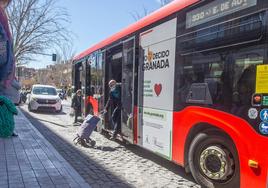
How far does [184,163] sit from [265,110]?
2.08 metres

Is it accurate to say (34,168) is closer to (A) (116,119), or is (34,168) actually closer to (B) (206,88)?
(B) (206,88)

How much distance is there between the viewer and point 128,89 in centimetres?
896

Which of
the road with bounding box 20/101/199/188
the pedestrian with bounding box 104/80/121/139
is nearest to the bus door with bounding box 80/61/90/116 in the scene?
the road with bounding box 20/101/199/188

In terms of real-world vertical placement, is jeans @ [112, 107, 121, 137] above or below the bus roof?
below

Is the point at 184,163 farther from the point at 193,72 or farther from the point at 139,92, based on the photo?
the point at 139,92

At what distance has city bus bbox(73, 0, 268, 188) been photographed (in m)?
4.57

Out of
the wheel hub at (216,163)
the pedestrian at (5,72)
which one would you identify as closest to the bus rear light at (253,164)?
the wheel hub at (216,163)

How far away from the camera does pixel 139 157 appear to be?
8664mm

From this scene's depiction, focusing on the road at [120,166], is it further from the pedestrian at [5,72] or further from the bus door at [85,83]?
the pedestrian at [5,72]

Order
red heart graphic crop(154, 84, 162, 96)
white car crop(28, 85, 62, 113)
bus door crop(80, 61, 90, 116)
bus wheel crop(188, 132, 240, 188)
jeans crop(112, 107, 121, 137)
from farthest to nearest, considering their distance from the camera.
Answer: white car crop(28, 85, 62, 113), bus door crop(80, 61, 90, 116), jeans crop(112, 107, 121, 137), red heart graphic crop(154, 84, 162, 96), bus wheel crop(188, 132, 240, 188)

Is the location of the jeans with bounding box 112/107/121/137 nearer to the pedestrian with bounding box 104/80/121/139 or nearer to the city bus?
the pedestrian with bounding box 104/80/121/139

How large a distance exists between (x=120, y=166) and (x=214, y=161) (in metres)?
2.68

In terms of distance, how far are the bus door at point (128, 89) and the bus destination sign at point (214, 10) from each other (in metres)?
2.73

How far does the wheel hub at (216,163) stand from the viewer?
516 cm
